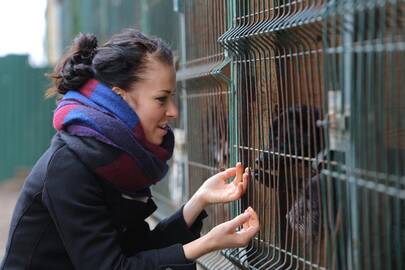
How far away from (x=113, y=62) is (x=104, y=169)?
46 cm

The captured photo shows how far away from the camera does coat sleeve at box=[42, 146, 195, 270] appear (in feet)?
9.15

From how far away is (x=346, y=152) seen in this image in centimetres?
242

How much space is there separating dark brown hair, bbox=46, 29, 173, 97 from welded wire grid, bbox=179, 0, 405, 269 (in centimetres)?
52

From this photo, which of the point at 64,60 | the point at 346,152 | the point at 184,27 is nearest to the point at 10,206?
the point at 184,27

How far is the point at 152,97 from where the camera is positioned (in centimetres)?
299

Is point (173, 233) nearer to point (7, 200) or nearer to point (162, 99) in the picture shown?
point (162, 99)

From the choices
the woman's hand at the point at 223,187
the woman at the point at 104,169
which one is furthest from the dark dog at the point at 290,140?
the woman at the point at 104,169

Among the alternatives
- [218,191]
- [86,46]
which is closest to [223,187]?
[218,191]

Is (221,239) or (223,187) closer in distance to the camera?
(221,239)

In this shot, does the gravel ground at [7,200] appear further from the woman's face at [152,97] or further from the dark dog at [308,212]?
the dark dog at [308,212]

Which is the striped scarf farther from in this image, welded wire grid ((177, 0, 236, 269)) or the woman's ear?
welded wire grid ((177, 0, 236, 269))

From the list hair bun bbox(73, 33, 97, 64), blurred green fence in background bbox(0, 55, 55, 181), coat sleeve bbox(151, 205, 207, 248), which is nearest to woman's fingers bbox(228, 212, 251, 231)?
coat sleeve bbox(151, 205, 207, 248)

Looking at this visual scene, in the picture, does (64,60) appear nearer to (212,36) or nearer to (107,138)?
(107,138)

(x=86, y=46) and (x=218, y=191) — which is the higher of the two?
(x=86, y=46)
